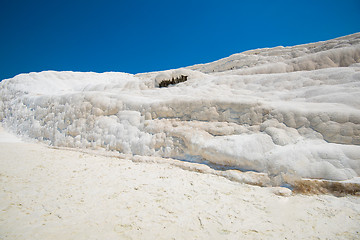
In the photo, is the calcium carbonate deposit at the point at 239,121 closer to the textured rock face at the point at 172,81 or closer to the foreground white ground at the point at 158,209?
the textured rock face at the point at 172,81

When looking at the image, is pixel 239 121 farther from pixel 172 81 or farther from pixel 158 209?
pixel 172 81

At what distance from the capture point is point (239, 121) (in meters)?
5.82

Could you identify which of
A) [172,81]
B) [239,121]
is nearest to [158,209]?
[239,121]

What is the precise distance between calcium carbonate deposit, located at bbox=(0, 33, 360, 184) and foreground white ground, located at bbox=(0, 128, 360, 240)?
0.78 metres

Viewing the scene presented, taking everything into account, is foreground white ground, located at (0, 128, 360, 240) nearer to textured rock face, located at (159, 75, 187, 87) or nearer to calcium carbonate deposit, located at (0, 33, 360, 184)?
calcium carbonate deposit, located at (0, 33, 360, 184)

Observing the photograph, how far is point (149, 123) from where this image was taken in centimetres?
678

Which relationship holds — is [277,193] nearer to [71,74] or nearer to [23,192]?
[23,192]

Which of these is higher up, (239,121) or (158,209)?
(239,121)

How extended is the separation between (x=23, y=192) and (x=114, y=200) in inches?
74.7

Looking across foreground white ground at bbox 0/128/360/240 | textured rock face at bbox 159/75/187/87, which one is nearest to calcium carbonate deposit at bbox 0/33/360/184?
textured rock face at bbox 159/75/187/87

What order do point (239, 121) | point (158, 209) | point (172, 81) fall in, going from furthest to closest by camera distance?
point (172, 81)
point (239, 121)
point (158, 209)

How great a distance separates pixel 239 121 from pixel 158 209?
367 cm

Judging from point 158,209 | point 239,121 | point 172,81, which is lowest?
point 158,209

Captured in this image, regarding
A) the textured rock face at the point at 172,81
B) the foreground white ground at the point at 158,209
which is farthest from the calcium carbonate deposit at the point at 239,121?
the foreground white ground at the point at 158,209
